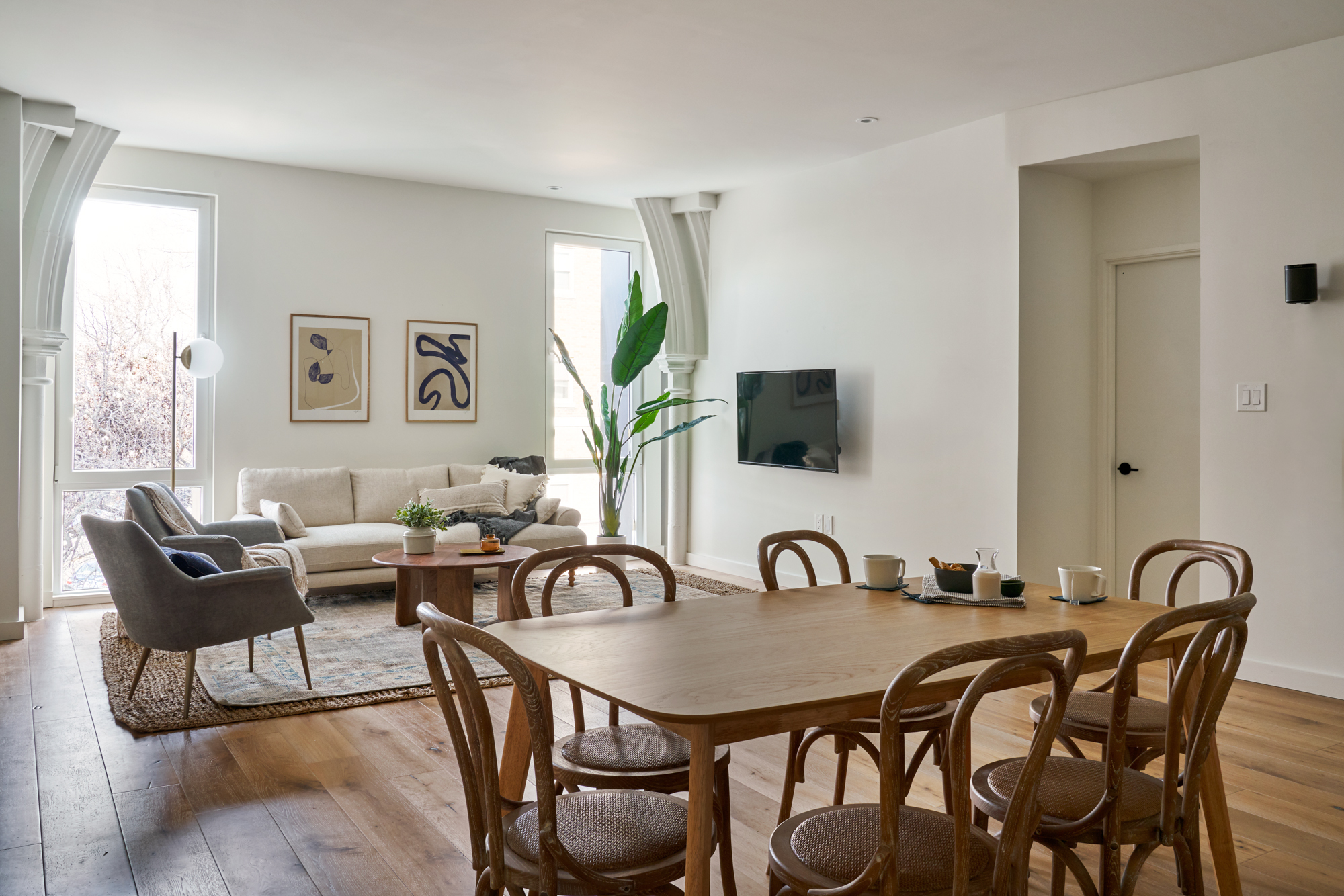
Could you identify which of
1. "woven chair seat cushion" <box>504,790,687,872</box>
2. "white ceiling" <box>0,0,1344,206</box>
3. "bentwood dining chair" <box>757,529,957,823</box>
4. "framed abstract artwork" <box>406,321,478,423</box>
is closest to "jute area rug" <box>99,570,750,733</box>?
"bentwood dining chair" <box>757,529,957,823</box>

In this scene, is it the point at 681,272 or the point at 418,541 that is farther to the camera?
the point at 681,272

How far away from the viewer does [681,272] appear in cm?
736

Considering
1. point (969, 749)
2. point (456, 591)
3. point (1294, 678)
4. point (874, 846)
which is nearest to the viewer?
point (969, 749)

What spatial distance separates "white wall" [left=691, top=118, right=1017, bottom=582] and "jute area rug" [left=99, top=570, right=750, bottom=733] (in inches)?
57.6

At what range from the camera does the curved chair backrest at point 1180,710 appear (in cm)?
167

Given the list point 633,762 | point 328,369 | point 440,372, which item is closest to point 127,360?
point 328,369

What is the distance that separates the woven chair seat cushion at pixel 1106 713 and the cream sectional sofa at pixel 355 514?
13.5 ft

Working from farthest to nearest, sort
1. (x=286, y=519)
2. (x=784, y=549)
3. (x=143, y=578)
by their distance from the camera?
(x=286, y=519) < (x=143, y=578) < (x=784, y=549)

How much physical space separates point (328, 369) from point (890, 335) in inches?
147

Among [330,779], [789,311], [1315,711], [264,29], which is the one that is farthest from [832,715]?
[789,311]

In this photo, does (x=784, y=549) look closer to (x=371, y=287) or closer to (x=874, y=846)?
(x=874, y=846)

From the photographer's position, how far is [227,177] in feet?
20.5

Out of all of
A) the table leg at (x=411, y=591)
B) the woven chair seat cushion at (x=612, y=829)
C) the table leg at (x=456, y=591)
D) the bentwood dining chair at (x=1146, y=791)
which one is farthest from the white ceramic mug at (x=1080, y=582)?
the table leg at (x=411, y=591)

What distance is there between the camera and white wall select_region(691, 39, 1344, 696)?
4039 millimetres
